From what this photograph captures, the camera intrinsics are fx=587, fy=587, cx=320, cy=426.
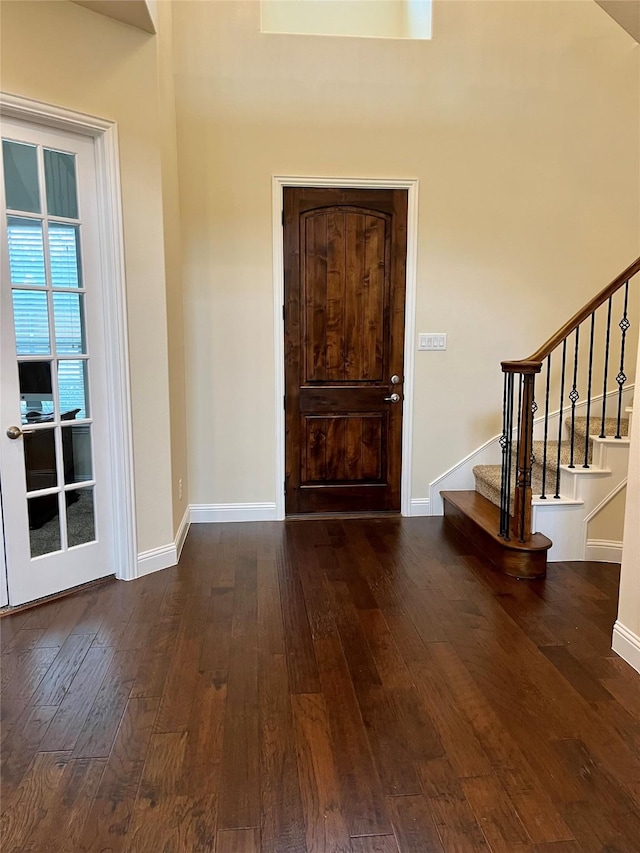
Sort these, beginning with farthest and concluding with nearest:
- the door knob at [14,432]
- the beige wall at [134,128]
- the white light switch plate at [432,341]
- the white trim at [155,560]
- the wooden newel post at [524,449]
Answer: the white light switch plate at [432,341], the white trim at [155,560], the wooden newel post at [524,449], the door knob at [14,432], the beige wall at [134,128]

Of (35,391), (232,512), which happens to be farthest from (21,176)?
(232,512)

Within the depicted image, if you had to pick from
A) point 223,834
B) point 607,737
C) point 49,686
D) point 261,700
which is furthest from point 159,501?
point 607,737

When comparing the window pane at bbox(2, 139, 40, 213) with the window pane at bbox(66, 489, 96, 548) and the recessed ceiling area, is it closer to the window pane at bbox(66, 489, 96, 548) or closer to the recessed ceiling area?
the recessed ceiling area

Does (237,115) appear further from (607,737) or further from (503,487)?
(607,737)

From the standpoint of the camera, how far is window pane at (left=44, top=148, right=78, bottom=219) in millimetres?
2754

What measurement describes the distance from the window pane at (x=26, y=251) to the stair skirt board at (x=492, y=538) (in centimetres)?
277

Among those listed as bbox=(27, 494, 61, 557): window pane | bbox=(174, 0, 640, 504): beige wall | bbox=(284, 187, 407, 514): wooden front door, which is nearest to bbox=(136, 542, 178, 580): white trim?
bbox=(27, 494, 61, 557): window pane

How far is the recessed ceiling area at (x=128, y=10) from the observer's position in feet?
8.86

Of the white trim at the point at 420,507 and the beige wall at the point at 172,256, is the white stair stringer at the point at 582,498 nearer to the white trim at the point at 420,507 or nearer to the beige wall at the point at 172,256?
the white trim at the point at 420,507

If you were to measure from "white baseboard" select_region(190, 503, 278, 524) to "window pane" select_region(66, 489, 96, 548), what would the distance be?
110 centimetres

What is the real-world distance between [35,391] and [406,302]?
2.48 m

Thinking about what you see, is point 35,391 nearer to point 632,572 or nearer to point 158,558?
point 158,558

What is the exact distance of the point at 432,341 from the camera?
13.7ft

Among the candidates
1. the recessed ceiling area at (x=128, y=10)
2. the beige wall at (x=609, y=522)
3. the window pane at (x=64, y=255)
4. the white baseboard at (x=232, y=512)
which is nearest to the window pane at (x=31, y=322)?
the window pane at (x=64, y=255)
